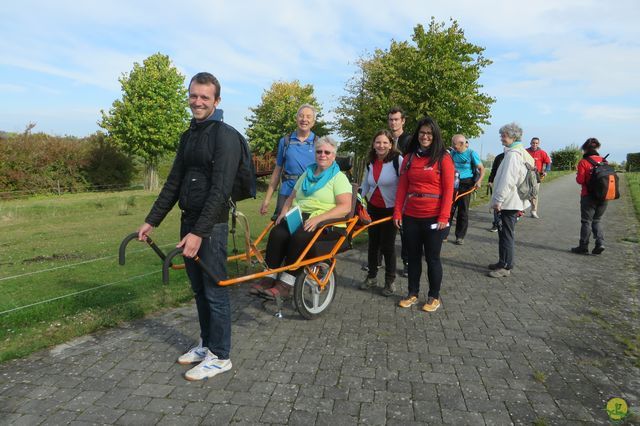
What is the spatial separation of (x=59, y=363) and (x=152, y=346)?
2.40 feet

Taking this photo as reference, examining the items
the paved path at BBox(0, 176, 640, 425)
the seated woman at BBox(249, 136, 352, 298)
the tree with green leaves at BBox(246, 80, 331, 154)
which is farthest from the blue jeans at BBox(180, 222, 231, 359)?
the tree with green leaves at BBox(246, 80, 331, 154)

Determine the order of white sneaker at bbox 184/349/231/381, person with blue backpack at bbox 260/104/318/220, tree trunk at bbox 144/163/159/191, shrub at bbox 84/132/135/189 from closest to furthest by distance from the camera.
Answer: white sneaker at bbox 184/349/231/381, person with blue backpack at bbox 260/104/318/220, shrub at bbox 84/132/135/189, tree trunk at bbox 144/163/159/191

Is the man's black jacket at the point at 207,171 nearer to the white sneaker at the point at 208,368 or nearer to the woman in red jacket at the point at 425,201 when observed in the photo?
the white sneaker at the point at 208,368

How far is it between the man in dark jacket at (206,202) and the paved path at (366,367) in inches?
12.8

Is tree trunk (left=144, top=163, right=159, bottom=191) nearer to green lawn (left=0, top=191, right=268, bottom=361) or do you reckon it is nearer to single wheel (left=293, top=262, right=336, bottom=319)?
green lawn (left=0, top=191, right=268, bottom=361)

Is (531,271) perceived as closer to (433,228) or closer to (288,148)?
(433,228)

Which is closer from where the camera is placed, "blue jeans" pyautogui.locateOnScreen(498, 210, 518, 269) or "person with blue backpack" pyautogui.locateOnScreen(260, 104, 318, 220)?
"person with blue backpack" pyautogui.locateOnScreen(260, 104, 318, 220)

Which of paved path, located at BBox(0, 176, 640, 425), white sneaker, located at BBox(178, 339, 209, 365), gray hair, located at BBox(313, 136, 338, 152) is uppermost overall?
gray hair, located at BBox(313, 136, 338, 152)

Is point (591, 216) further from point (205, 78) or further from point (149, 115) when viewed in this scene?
point (149, 115)

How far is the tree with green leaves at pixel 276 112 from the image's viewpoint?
169ft

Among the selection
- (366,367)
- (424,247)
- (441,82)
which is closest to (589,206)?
(424,247)

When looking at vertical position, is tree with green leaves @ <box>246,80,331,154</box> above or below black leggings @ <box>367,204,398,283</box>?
above

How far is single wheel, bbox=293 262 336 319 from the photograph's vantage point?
4340 mm

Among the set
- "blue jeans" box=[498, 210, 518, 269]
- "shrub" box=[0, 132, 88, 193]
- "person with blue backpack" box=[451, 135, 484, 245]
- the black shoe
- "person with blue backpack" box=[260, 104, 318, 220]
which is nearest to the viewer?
"person with blue backpack" box=[260, 104, 318, 220]
